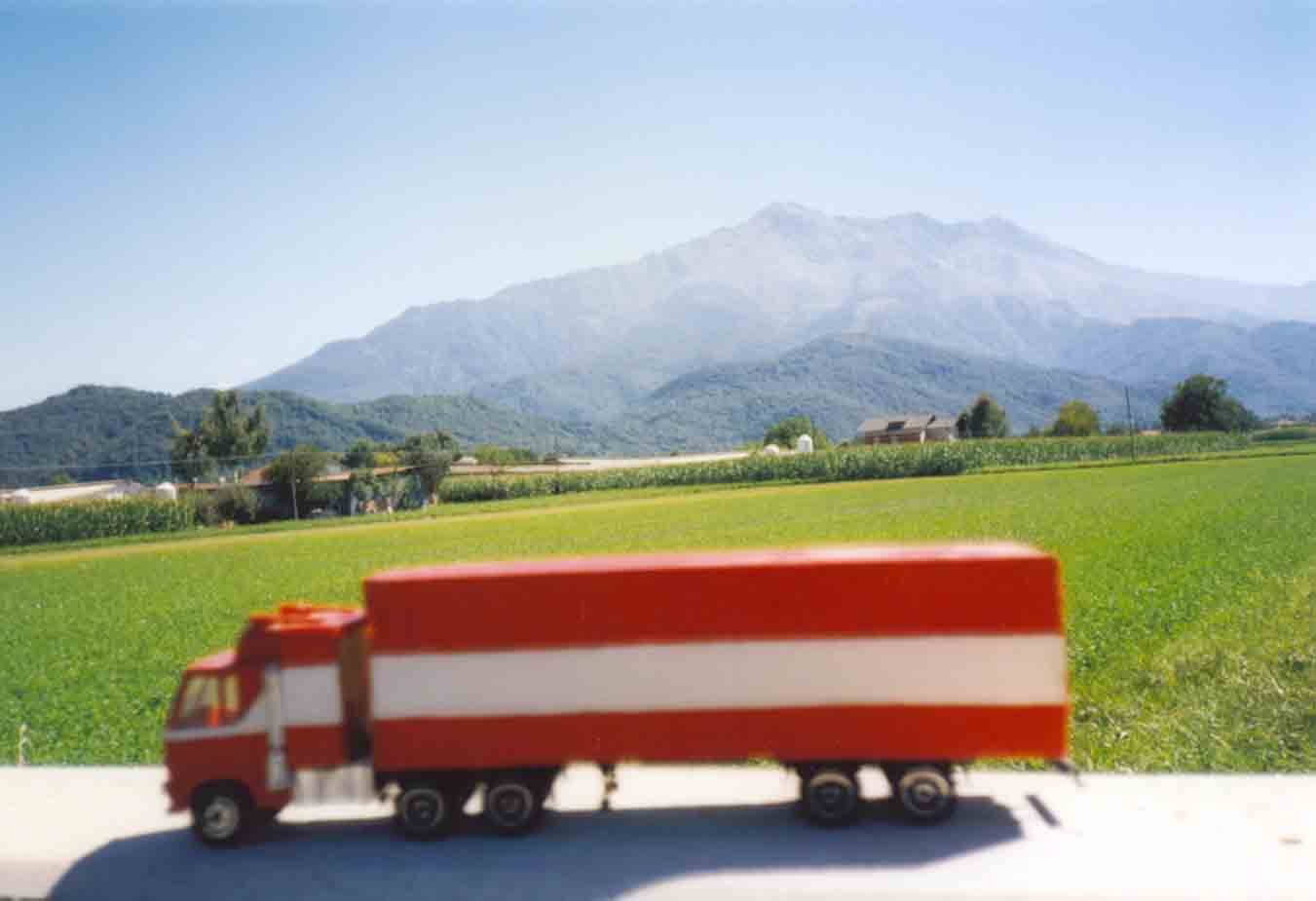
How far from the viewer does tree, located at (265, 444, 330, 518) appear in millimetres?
68375

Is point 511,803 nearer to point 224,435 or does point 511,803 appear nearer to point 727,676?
point 727,676

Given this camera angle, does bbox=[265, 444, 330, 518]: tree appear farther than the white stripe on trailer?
Yes

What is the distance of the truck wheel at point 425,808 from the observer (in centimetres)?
873

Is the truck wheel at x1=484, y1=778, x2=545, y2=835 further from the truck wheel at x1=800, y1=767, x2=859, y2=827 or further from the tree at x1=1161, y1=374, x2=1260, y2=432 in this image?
the tree at x1=1161, y1=374, x2=1260, y2=432

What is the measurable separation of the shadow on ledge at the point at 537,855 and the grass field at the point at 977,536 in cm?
476

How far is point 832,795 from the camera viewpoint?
8.55 metres

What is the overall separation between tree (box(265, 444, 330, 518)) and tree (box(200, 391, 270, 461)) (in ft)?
124

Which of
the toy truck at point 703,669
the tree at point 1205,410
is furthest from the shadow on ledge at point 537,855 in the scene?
the tree at point 1205,410

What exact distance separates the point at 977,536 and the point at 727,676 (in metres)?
27.4

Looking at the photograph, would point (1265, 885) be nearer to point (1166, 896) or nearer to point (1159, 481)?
point (1166, 896)

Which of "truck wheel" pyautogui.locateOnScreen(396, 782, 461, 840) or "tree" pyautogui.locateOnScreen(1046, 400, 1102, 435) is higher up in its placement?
"tree" pyautogui.locateOnScreen(1046, 400, 1102, 435)

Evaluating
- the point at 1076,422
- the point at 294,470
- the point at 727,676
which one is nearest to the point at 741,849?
the point at 727,676

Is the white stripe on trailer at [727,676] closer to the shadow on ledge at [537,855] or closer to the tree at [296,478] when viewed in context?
the shadow on ledge at [537,855]

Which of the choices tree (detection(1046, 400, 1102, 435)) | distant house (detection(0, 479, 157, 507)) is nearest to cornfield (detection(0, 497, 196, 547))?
distant house (detection(0, 479, 157, 507))
